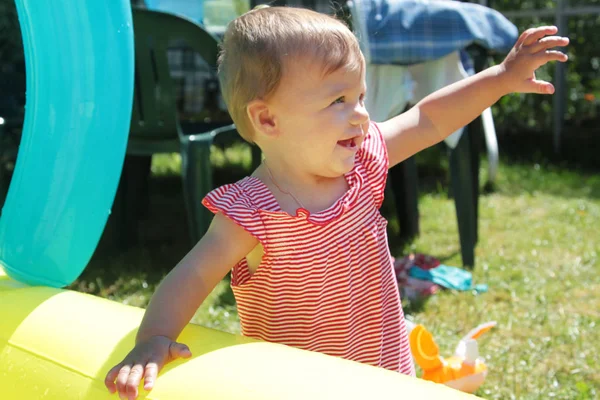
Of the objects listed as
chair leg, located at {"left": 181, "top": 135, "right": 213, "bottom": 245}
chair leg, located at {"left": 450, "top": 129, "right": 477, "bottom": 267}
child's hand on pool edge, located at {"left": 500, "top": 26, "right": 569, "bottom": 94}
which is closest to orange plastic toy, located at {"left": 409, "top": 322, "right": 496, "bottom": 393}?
child's hand on pool edge, located at {"left": 500, "top": 26, "right": 569, "bottom": 94}

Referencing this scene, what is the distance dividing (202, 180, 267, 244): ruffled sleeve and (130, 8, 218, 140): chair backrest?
1.76 metres

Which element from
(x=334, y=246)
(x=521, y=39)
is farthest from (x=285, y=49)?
(x=521, y=39)

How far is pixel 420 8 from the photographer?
10.7 feet

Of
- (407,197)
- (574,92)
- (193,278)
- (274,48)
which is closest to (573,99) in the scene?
(574,92)

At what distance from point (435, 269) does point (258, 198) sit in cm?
188

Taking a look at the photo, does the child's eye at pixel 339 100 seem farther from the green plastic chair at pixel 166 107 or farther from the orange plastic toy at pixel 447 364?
the green plastic chair at pixel 166 107

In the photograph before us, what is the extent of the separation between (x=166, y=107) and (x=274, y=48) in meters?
1.90

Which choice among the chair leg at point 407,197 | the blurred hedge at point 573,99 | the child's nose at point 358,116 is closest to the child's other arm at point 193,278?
the child's nose at point 358,116

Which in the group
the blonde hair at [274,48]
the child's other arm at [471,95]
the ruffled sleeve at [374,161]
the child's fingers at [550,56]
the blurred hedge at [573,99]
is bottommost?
the blurred hedge at [573,99]

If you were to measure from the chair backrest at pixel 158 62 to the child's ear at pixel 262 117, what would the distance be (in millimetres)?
1749

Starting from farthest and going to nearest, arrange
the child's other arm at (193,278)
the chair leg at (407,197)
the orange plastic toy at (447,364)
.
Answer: the chair leg at (407,197) < the orange plastic toy at (447,364) < the child's other arm at (193,278)

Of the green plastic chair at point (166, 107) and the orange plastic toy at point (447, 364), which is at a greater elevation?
the green plastic chair at point (166, 107)

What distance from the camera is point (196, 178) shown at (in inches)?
129

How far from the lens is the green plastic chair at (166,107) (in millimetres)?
3283
